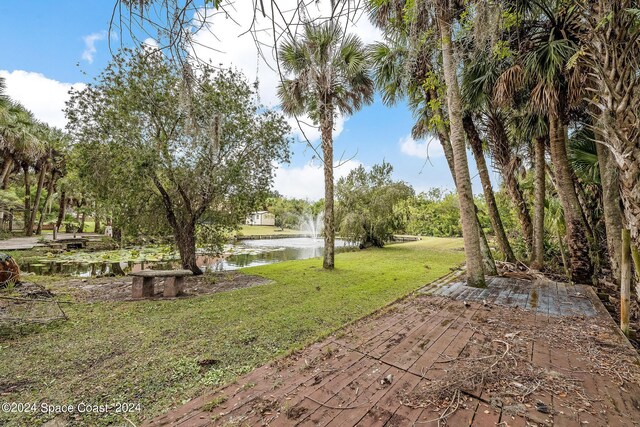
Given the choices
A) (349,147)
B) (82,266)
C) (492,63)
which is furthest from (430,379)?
(82,266)

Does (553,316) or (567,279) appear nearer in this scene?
(553,316)

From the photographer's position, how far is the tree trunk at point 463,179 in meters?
5.25

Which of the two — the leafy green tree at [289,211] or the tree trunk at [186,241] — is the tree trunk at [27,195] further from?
the leafy green tree at [289,211]

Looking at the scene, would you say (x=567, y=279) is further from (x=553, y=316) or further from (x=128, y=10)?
(x=128, y=10)

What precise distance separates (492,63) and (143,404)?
8279 mm

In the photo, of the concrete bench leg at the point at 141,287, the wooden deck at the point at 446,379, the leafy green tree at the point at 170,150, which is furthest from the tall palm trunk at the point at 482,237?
the concrete bench leg at the point at 141,287

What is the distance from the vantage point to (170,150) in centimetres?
618

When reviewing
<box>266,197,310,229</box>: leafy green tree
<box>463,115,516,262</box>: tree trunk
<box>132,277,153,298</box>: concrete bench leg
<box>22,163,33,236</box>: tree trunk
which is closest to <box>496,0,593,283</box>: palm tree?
<box>463,115,516,262</box>: tree trunk

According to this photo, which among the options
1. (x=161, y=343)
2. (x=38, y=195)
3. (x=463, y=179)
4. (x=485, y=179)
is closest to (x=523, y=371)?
(x=161, y=343)

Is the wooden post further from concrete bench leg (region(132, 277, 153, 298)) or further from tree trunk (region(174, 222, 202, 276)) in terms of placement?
tree trunk (region(174, 222, 202, 276))

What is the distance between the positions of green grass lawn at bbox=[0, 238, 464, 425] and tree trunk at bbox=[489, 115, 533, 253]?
16.2ft

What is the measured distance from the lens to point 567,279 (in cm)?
620

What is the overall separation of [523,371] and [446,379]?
677 mm

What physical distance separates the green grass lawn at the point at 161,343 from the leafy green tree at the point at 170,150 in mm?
2447
